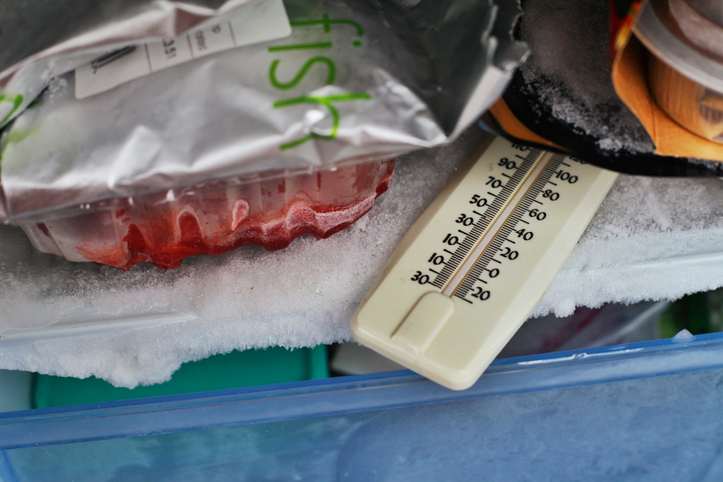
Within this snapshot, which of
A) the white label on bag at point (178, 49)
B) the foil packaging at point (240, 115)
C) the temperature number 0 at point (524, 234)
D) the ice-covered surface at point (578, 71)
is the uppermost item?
the white label on bag at point (178, 49)

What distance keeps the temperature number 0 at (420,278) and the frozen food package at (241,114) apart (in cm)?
11

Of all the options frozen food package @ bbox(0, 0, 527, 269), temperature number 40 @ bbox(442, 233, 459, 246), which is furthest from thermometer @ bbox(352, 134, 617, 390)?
frozen food package @ bbox(0, 0, 527, 269)

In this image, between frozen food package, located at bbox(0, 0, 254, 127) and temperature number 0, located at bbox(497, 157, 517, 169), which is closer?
frozen food package, located at bbox(0, 0, 254, 127)

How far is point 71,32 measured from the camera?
39 centimetres

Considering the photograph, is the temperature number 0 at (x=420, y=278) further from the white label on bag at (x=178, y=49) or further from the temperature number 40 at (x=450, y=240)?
the white label on bag at (x=178, y=49)

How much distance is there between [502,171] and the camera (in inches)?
21.4

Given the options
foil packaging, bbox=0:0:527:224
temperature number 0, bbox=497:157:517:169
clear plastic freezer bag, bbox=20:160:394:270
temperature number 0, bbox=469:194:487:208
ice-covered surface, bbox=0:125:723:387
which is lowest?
ice-covered surface, bbox=0:125:723:387

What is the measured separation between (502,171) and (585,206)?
77mm

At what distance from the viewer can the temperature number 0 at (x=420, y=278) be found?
488mm

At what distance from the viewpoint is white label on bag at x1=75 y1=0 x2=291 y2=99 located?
1.34 ft

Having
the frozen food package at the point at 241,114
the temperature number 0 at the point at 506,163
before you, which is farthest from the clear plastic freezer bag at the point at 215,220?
the temperature number 0 at the point at 506,163

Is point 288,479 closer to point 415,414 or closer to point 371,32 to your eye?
point 415,414

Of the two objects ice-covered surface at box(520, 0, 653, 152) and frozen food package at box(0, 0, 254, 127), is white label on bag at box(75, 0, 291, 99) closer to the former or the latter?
frozen food package at box(0, 0, 254, 127)

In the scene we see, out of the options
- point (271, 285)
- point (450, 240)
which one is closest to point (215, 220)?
point (271, 285)
